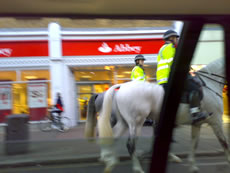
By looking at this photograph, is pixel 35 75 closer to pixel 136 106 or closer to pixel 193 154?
pixel 136 106

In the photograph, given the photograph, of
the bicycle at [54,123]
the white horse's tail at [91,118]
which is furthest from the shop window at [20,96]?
the white horse's tail at [91,118]

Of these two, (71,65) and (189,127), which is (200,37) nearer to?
(189,127)

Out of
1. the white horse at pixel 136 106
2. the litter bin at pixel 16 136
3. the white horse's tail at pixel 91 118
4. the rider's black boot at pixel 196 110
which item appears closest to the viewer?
the litter bin at pixel 16 136

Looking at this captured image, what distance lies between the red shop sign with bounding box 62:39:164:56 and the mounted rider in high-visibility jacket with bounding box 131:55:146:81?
183 centimetres

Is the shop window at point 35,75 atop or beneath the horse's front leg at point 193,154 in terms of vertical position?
atop

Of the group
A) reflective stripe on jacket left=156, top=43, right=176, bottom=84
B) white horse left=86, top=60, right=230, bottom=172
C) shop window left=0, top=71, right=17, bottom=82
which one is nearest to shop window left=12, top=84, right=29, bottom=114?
shop window left=0, top=71, right=17, bottom=82

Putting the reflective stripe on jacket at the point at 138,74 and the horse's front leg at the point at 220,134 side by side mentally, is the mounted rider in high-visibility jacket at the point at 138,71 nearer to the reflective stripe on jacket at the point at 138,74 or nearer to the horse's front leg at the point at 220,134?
the reflective stripe on jacket at the point at 138,74

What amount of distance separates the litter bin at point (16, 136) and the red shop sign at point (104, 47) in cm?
328

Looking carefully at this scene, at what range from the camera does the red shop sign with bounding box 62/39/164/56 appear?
5.76 m

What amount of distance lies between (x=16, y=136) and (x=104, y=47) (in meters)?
5.24

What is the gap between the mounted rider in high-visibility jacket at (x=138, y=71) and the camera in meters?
2.92

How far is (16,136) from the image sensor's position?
7.72 feet

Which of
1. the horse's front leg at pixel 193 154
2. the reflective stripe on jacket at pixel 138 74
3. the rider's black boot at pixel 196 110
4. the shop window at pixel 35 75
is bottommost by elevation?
the horse's front leg at pixel 193 154

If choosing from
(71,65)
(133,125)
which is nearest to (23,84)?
(71,65)
